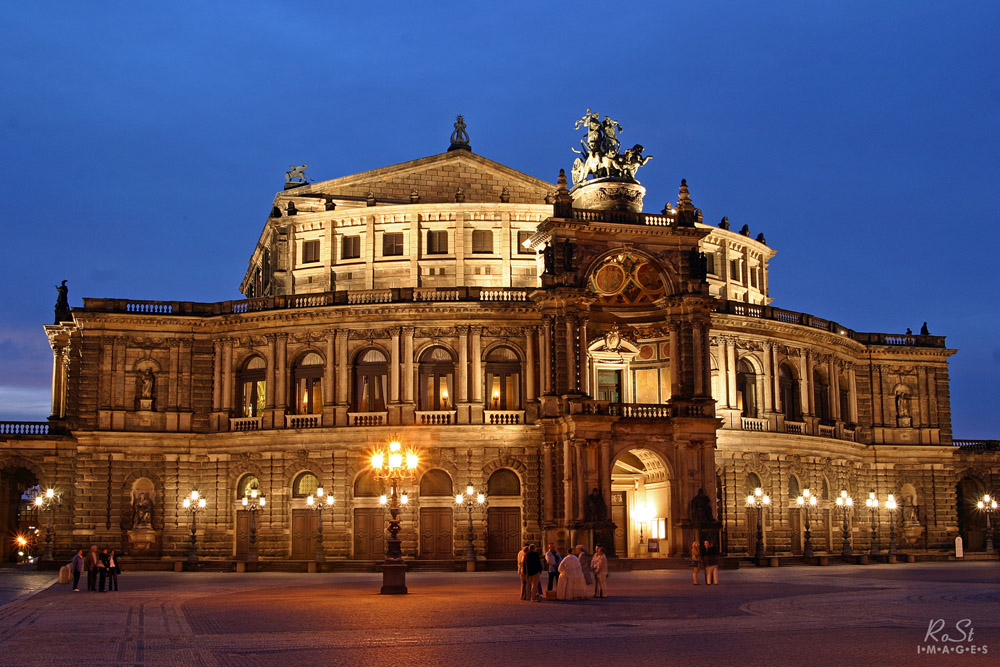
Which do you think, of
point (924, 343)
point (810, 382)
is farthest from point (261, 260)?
point (924, 343)

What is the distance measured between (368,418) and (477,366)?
601 cm

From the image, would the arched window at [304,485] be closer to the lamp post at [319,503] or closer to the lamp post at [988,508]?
the lamp post at [319,503]

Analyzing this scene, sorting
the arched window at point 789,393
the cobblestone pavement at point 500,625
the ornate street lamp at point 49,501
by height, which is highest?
the arched window at point 789,393

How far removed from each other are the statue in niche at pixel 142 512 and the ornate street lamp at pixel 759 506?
98.0ft

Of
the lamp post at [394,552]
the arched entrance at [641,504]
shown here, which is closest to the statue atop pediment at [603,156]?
the arched entrance at [641,504]

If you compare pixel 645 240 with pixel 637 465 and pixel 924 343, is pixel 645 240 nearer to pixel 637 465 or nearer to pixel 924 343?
pixel 637 465

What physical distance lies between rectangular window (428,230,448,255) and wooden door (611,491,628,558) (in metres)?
16.6

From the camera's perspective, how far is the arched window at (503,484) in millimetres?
60469

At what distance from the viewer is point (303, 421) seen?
202 feet

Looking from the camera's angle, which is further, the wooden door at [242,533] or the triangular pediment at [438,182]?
the triangular pediment at [438,182]

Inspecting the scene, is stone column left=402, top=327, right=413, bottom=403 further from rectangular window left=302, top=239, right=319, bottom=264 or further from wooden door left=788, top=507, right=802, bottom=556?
wooden door left=788, top=507, right=802, bottom=556

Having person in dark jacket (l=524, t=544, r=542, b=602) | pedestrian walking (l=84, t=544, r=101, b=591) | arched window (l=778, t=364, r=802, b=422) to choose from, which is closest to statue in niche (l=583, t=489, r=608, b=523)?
arched window (l=778, t=364, r=802, b=422)

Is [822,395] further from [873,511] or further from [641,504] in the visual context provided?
[641,504]

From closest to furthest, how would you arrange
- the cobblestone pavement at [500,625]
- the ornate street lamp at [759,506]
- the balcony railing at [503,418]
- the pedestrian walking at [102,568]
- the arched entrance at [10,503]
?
1. the cobblestone pavement at [500,625]
2. the pedestrian walking at [102,568]
3. the ornate street lamp at [759,506]
4. the balcony railing at [503,418]
5. the arched entrance at [10,503]
